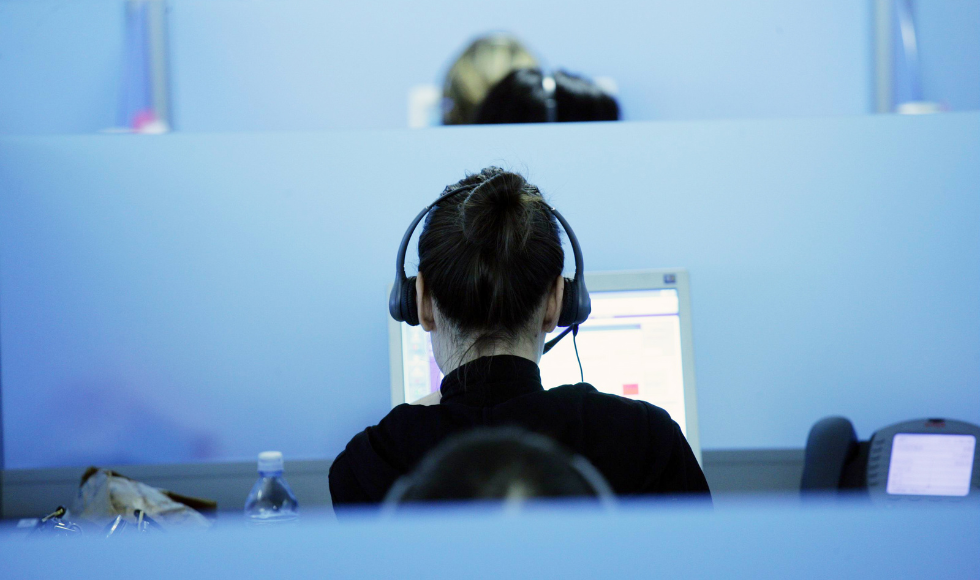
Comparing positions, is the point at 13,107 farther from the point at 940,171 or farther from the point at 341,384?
the point at 940,171

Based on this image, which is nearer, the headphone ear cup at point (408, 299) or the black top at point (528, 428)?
the black top at point (528, 428)

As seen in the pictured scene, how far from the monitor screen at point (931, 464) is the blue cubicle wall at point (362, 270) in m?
0.13

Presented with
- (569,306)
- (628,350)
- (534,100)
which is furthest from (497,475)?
(534,100)

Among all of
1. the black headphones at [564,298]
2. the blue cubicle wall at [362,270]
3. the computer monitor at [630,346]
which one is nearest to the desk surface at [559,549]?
the black headphones at [564,298]

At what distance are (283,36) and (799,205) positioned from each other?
1.11 m

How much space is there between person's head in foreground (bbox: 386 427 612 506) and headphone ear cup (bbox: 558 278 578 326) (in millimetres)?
662

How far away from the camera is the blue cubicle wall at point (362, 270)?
138 centimetres

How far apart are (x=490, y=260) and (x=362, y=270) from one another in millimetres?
617

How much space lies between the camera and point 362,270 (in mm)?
1413

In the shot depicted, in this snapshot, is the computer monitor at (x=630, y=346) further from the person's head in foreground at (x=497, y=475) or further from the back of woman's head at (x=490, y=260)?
the person's head in foreground at (x=497, y=475)

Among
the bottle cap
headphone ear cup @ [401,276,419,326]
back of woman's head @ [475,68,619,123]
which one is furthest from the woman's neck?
back of woman's head @ [475,68,619,123]

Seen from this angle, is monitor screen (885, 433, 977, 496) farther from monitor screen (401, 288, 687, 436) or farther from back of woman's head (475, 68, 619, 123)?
back of woman's head (475, 68, 619, 123)

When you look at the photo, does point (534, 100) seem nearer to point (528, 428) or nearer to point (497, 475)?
point (528, 428)

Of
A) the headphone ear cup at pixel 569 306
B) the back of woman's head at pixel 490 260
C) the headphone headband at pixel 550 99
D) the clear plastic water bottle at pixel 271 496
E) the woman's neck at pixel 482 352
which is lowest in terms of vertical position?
the clear plastic water bottle at pixel 271 496
